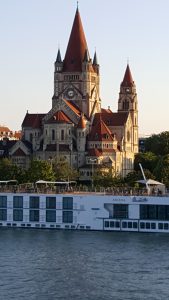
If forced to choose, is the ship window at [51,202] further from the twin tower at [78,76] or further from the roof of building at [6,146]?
the roof of building at [6,146]

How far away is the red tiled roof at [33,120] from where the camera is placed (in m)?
122

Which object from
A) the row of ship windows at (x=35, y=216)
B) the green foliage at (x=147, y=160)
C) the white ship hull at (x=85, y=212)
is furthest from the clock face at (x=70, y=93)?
the row of ship windows at (x=35, y=216)

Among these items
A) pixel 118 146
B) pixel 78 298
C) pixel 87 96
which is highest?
pixel 87 96

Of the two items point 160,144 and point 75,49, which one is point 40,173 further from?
point 160,144

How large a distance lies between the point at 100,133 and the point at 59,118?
6.56 metres

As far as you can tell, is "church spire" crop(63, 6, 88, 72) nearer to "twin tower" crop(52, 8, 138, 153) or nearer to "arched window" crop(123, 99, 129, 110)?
"twin tower" crop(52, 8, 138, 153)

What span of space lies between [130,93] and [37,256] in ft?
261

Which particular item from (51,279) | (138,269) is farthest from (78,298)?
(138,269)

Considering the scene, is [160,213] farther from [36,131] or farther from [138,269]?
[36,131]

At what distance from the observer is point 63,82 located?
403ft

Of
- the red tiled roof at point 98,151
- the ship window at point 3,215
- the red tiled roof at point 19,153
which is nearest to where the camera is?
the ship window at point 3,215

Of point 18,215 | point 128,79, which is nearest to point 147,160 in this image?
point 128,79

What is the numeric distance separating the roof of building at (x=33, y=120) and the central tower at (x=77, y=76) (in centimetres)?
333

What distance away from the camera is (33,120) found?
12381cm
